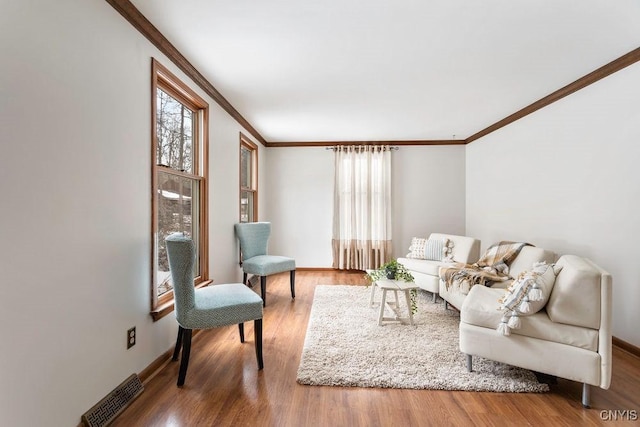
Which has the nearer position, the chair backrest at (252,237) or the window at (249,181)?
the chair backrest at (252,237)

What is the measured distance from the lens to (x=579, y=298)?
181cm

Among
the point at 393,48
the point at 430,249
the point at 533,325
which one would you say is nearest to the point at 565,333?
the point at 533,325

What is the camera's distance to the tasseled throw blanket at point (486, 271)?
9.94ft

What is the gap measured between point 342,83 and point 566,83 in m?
2.25

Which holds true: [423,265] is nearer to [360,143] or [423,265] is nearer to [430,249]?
[430,249]

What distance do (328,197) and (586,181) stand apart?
3.62m

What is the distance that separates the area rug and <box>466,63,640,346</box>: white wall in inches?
53.2

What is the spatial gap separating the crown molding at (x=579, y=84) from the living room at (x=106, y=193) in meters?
0.05

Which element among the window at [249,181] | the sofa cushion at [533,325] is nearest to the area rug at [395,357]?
the sofa cushion at [533,325]

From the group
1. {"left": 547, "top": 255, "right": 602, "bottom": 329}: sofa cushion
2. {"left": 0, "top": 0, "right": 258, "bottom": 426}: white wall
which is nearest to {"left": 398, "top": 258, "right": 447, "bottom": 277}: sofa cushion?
{"left": 547, "top": 255, "right": 602, "bottom": 329}: sofa cushion

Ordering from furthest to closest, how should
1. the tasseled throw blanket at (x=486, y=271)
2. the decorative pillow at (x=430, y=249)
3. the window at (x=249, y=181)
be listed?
1. the window at (x=249, y=181)
2. the decorative pillow at (x=430, y=249)
3. the tasseled throw blanket at (x=486, y=271)

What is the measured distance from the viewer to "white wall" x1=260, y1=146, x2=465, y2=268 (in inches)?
213
